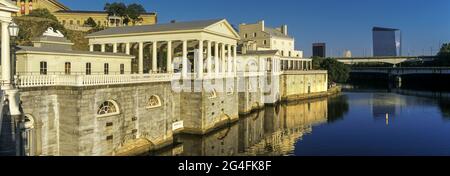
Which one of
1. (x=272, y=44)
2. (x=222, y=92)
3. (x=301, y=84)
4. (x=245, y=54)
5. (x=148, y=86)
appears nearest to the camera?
(x=148, y=86)

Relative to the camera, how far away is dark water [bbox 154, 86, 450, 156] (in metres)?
30.5

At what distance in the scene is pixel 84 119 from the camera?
21297mm

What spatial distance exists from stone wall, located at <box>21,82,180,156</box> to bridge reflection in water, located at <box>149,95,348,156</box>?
4083 mm

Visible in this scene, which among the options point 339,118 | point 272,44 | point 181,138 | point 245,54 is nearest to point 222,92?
point 181,138

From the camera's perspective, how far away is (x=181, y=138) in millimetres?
33938

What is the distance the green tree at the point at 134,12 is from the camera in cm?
9494

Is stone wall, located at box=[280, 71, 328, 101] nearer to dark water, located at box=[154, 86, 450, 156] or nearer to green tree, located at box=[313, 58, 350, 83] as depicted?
green tree, located at box=[313, 58, 350, 83]

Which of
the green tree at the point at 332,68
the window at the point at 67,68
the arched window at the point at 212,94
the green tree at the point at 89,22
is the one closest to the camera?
the window at the point at 67,68

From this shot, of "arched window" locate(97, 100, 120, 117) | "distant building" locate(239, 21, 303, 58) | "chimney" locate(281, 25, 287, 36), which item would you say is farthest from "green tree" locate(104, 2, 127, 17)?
"arched window" locate(97, 100, 120, 117)

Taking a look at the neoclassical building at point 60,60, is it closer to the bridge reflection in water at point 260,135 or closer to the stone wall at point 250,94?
the bridge reflection in water at point 260,135

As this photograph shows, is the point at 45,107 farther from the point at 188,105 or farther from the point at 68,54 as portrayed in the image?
the point at 188,105

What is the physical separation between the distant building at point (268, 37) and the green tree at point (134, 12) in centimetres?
2795

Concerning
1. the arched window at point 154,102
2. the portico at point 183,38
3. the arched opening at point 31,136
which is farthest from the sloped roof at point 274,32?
the arched opening at point 31,136
